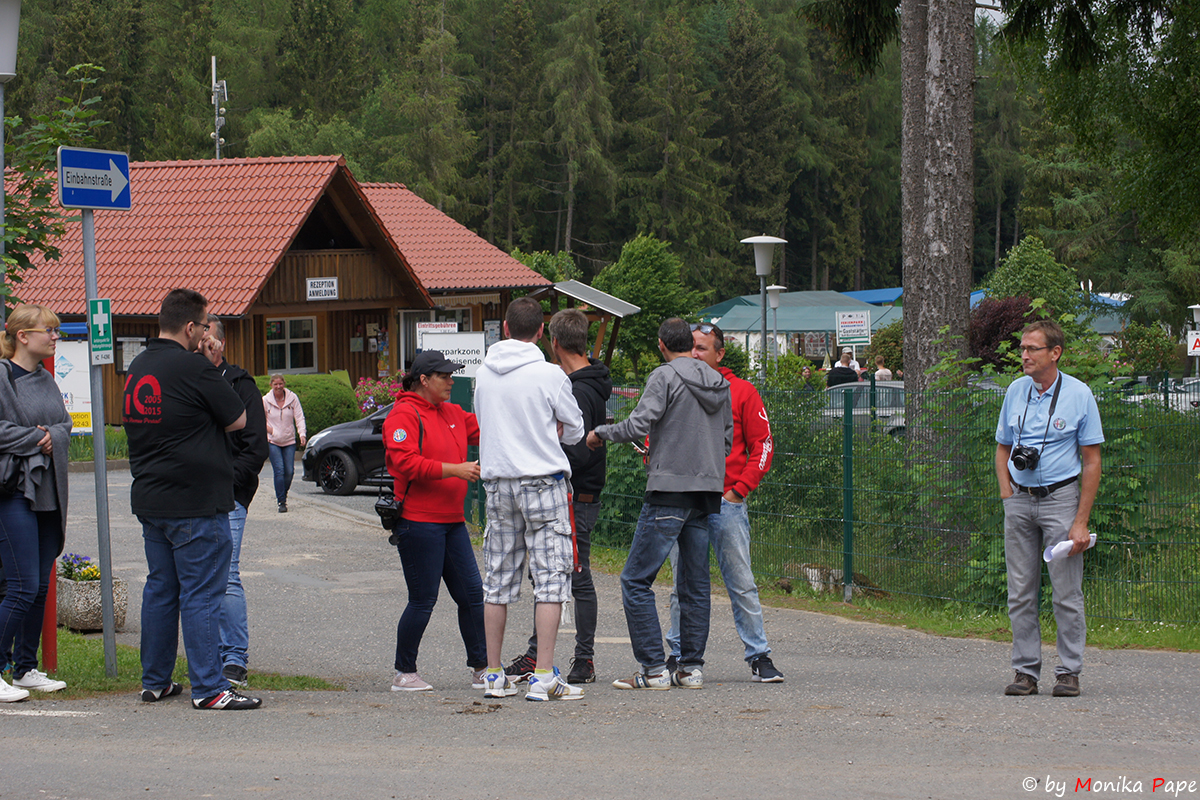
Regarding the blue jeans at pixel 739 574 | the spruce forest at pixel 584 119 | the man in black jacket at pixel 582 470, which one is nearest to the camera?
the man in black jacket at pixel 582 470

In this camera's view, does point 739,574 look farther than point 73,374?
No

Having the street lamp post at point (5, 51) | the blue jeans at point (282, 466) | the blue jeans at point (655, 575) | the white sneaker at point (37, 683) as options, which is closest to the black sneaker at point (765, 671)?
the blue jeans at point (655, 575)

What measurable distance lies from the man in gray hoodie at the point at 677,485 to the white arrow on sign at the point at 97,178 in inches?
119

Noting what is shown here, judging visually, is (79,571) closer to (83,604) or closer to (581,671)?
(83,604)

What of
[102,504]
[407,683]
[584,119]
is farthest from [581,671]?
[584,119]

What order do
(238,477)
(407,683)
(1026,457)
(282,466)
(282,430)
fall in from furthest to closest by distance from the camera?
1. (282,466)
2. (282,430)
3. (407,683)
4. (238,477)
5. (1026,457)

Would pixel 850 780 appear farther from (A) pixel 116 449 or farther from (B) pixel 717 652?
(A) pixel 116 449

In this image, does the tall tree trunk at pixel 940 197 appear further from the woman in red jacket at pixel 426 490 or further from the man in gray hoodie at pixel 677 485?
the woman in red jacket at pixel 426 490

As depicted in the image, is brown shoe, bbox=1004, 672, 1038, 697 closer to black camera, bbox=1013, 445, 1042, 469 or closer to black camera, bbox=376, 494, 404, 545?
black camera, bbox=1013, 445, 1042, 469

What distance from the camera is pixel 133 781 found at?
4969 millimetres

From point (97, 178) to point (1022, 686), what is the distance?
5.47 m

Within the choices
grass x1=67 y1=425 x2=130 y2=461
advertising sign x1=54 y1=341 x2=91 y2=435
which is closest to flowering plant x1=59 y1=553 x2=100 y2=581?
advertising sign x1=54 y1=341 x2=91 y2=435

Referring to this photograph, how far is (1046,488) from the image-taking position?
21.0 ft

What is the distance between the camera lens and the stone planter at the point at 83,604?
29.0 feet
